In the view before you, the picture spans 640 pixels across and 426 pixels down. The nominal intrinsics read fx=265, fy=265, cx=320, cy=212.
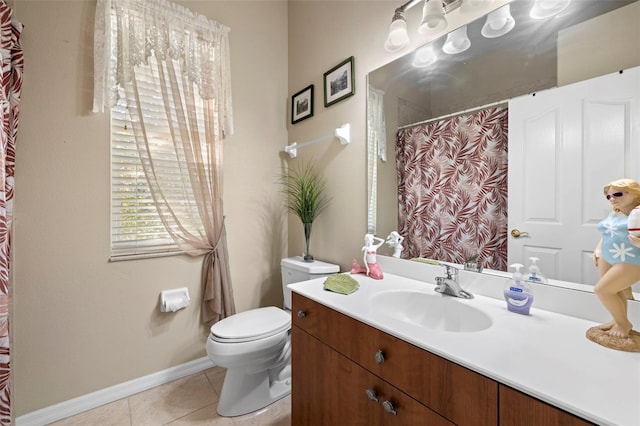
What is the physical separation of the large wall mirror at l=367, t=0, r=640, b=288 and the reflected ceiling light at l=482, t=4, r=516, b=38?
0.01m

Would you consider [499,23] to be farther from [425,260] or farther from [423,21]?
[425,260]

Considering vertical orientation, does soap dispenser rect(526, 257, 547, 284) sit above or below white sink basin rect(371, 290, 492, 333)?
above

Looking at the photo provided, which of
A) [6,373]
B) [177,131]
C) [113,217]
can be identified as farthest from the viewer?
[177,131]

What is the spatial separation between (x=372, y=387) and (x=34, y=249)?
1.76m

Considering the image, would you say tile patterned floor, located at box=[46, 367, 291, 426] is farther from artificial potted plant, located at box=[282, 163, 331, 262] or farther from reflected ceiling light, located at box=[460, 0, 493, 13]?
reflected ceiling light, located at box=[460, 0, 493, 13]

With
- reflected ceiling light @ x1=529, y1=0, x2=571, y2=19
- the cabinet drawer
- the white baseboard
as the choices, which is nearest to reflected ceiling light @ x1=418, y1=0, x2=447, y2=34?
reflected ceiling light @ x1=529, y1=0, x2=571, y2=19

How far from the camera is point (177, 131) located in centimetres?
172

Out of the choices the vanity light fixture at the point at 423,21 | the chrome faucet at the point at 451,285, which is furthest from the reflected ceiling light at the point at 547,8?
the chrome faucet at the point at 451,285

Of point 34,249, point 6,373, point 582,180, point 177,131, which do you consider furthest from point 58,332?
point 582,180

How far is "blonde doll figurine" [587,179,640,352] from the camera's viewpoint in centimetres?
Answer: 65

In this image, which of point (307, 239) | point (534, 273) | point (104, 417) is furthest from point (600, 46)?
point (104, 417)

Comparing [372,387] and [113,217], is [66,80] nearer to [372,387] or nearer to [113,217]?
[113,217]

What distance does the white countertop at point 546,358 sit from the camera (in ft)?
1.57

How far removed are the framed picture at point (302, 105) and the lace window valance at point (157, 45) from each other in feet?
1.67
